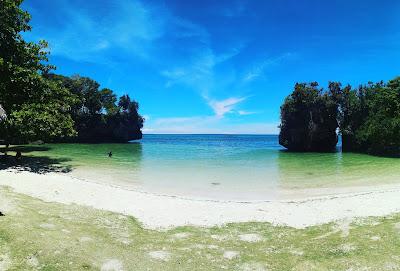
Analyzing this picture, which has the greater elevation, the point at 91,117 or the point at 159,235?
the point at 91,117

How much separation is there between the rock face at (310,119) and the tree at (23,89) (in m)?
46.7

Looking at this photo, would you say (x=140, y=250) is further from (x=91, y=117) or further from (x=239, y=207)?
(x=91, y=117)

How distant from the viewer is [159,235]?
10273 millimetres

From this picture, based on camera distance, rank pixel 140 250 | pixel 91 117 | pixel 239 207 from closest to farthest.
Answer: pixel 140 250
pixel 239 207
pixel 91 117

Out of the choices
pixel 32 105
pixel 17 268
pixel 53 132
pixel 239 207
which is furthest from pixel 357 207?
pixel 32 105

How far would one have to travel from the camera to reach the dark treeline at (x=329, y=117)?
56822 millimetres

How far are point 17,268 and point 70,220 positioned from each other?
3928mm

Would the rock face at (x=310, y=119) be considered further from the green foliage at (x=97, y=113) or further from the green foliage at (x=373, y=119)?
the green foliage at (x=97, y=113)

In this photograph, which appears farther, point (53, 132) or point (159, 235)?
point (53, 132)

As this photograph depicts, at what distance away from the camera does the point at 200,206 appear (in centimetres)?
1495

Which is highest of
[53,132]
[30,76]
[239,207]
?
[30,76]

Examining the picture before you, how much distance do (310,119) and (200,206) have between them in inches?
2048

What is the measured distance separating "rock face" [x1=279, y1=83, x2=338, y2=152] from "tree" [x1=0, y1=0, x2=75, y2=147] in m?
46.7

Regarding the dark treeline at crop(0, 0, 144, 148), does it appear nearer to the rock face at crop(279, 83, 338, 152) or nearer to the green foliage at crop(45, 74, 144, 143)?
the rock face at crop(279, 83, 338, 152)
